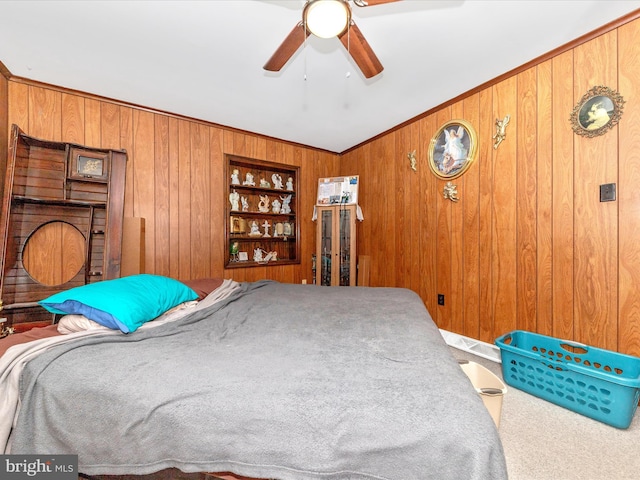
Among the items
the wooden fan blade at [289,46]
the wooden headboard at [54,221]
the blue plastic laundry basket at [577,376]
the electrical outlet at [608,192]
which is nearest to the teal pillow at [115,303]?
the wooden headboard at [54,221]

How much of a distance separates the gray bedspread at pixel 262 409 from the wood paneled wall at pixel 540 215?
5.05 ft

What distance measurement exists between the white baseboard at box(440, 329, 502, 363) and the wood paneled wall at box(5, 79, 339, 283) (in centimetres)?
229

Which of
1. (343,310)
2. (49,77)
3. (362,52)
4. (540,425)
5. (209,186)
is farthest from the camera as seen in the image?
(209,186)

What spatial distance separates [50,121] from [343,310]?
118 inches

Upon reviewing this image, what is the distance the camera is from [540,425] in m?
1.62

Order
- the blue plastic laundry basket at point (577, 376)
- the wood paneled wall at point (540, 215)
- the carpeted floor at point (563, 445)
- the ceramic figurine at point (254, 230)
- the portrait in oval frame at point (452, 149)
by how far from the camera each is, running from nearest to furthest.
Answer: the carpeted floor at point (563, 445) → the blue plastic laundry basket at point (577, 376) → the wood paneled wall at point (540, 215) → the portrait in oval frame at point (452, 149) → the ceramic figurine at point (254, 230)

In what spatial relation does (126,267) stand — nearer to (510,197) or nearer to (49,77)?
(49,77)

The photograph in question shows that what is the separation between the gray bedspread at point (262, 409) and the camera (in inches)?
28.4

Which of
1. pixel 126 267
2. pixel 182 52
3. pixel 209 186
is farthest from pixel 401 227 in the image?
pixel 126 267

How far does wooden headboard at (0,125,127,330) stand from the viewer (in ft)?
6.67

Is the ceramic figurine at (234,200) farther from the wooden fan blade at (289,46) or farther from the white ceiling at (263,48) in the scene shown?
the wooden fan blade at (289,46)

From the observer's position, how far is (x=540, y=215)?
2156 millimetres

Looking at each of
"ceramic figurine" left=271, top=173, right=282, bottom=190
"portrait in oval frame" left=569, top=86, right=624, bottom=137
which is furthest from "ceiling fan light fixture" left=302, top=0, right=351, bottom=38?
"ceramic figurine" left=271, top=173, right=282, bottom=190

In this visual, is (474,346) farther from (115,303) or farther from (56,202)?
(56,202)
